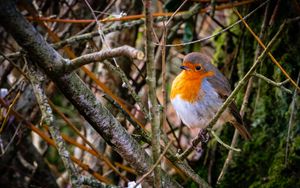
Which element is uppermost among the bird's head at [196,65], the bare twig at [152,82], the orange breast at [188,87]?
the bird's head at [196,65]

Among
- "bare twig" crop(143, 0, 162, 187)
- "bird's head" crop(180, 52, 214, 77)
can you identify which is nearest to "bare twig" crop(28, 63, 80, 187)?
"bare twig" crop(143, 0, 162, 187)

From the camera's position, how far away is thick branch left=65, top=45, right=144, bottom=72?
4.30ft

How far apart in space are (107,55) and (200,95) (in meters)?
1.88

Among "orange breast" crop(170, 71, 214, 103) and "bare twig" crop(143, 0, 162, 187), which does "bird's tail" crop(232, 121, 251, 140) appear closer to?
"orange breast" crop(170, 71, 214, 103)

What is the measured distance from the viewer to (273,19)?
3.36 metres

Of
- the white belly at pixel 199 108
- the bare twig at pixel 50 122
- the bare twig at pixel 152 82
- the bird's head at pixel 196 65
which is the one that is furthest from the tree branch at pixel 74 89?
the bird's head at pixel 196 65

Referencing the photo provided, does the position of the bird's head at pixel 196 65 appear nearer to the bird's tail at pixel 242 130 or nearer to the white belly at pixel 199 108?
the white belly at pixel 199 108

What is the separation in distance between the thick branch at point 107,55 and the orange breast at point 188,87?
1.61 m

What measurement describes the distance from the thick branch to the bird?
5.30 feet

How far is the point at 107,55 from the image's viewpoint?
1.43 m

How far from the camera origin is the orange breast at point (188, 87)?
3.22m

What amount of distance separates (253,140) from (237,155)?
6.3 inches

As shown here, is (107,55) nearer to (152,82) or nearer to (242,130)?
(152,82)

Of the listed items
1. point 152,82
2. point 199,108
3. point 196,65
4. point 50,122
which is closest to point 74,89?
point 50,122
